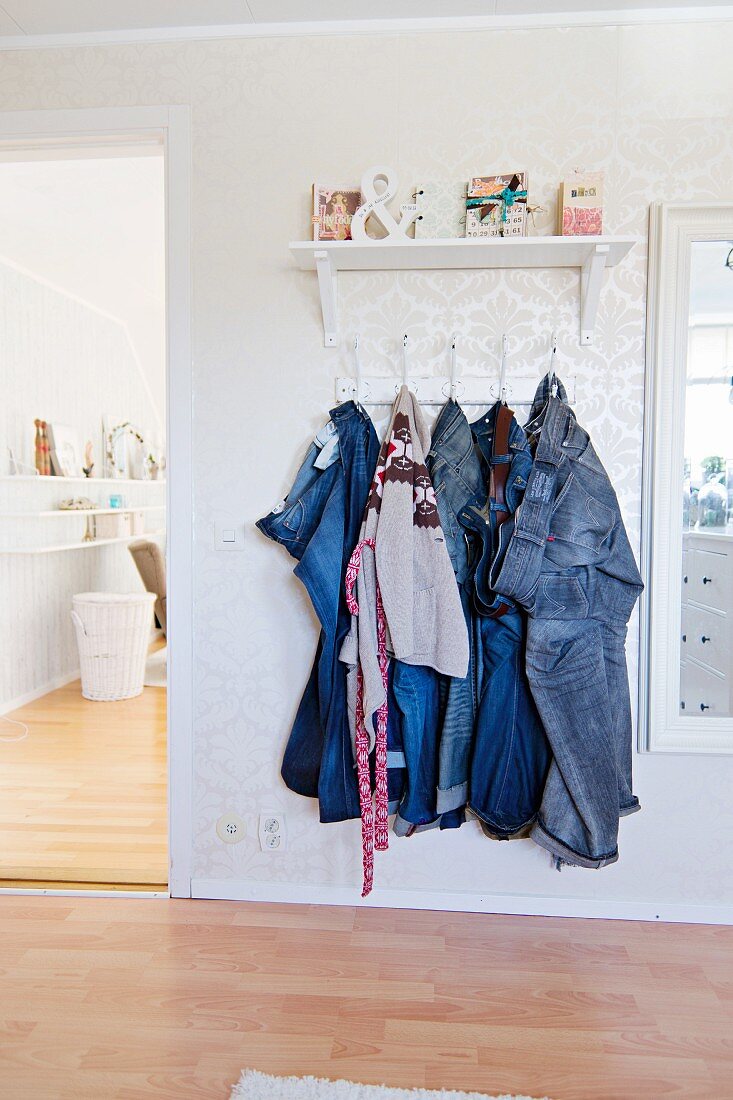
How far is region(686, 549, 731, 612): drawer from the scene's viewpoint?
2082 mm

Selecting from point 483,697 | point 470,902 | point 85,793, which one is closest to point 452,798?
point 483,697

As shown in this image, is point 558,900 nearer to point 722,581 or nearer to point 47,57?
point 722,581

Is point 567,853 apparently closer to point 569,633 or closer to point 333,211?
point 569,633

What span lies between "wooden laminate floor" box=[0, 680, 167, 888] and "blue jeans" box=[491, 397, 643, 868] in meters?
1.25

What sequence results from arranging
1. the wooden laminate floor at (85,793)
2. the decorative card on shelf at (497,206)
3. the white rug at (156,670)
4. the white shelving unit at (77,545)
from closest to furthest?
the decorative card on shelf at (497,206) < the wooden laminate floor at (85,793) < the white shelving unit at (77,545) < the white rug at (156,670)

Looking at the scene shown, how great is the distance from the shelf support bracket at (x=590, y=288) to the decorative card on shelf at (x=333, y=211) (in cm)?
62

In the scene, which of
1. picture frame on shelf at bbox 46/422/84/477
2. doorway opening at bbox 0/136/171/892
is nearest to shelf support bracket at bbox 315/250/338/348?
doorway opening at bbox 0/136/171/892

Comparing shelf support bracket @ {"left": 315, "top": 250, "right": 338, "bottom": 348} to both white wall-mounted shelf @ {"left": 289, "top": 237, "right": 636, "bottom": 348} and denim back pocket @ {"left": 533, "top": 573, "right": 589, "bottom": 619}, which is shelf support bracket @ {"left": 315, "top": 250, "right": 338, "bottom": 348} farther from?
denim back pocket @ {"left": 533, "top": 573, "right": 589, "bottom": 619}

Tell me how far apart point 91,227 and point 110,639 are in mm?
2119

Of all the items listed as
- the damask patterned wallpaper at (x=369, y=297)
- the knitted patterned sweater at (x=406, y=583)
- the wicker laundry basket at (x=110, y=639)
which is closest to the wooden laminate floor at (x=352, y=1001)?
the damask patterned wallpaper at (x=369, y=297)

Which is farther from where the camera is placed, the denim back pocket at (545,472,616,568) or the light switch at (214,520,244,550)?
the light switch at (214,520,244,550)

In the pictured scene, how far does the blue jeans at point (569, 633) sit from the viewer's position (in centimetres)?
189

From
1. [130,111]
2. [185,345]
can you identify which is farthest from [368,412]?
[130,111]

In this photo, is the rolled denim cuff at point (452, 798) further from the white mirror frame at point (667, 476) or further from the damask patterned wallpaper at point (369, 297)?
the white mirror frame at point (667, 476)
